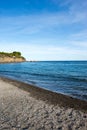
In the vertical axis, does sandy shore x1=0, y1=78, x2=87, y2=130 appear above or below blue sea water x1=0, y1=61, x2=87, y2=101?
above

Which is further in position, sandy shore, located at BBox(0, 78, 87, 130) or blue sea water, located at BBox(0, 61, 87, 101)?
blue sea water, located at BBox(0, 61, 87, 101)

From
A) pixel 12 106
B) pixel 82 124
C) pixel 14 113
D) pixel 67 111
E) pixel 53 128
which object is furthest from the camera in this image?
pixel 12 106

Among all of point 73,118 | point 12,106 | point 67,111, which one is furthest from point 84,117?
point 12,106

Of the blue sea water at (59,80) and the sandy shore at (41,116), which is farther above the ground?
the sandy shore at (41,116)

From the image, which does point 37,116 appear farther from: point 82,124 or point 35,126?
point 82,124

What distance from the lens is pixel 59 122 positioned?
1060 cm

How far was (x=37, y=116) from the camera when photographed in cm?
1167

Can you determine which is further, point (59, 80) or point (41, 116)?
point (59, 80)

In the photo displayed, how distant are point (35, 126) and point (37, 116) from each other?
1.74m

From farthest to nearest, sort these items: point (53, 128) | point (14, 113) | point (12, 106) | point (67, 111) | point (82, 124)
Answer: point (12, 106) < point (67, 111) < point (14, 113) < point (82, 124) < point (53, 128)

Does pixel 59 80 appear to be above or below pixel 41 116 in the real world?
below

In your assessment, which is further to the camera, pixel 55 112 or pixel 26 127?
pixel 55 112

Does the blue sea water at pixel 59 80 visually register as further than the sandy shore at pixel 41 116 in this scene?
Yes

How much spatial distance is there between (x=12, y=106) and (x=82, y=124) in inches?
228
